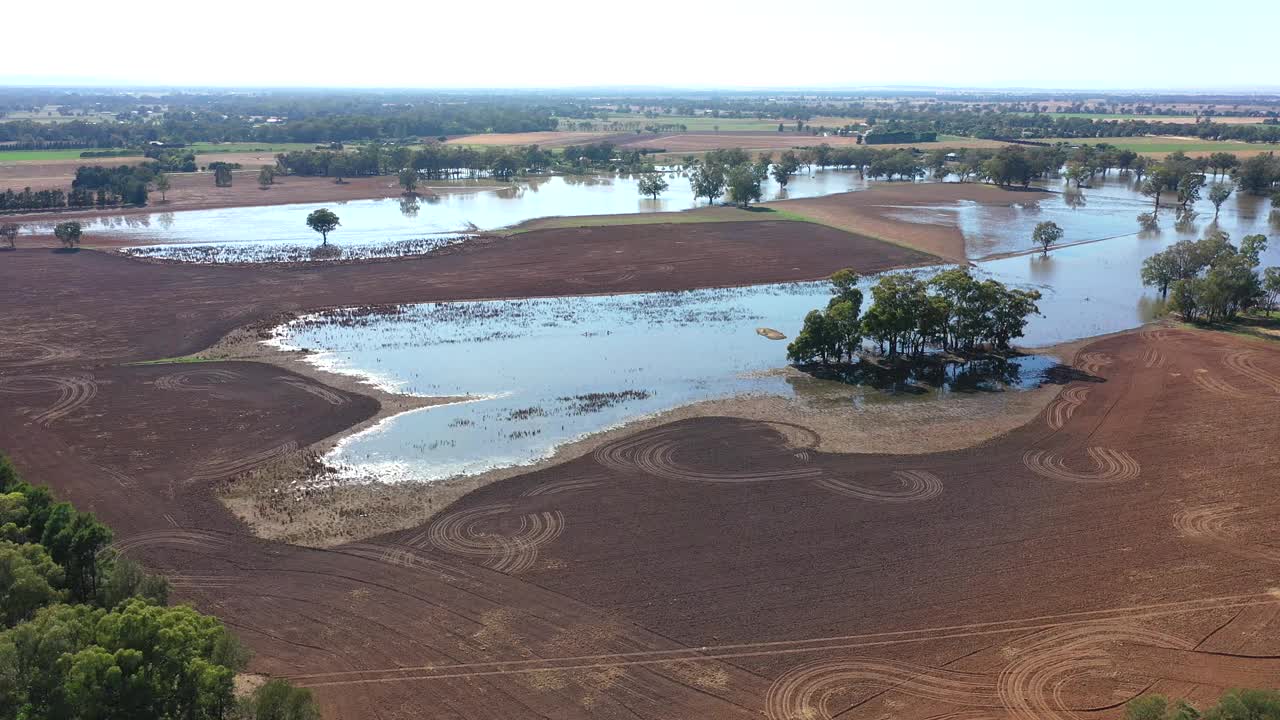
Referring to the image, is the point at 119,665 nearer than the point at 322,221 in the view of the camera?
Yes

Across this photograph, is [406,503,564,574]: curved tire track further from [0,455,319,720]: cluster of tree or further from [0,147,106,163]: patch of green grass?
[0,147,106,163]: patch of green grass

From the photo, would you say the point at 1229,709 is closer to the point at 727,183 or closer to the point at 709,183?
the point at 709,183

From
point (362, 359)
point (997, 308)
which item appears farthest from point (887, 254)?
point (362, 359)

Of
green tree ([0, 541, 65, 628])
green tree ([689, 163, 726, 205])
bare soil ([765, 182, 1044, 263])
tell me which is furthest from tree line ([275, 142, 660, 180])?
green tree ([0, 541, 65, 628])

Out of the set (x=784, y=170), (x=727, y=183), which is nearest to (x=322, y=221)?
(x=727, y=183)

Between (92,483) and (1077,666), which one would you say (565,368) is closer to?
(92,483)
